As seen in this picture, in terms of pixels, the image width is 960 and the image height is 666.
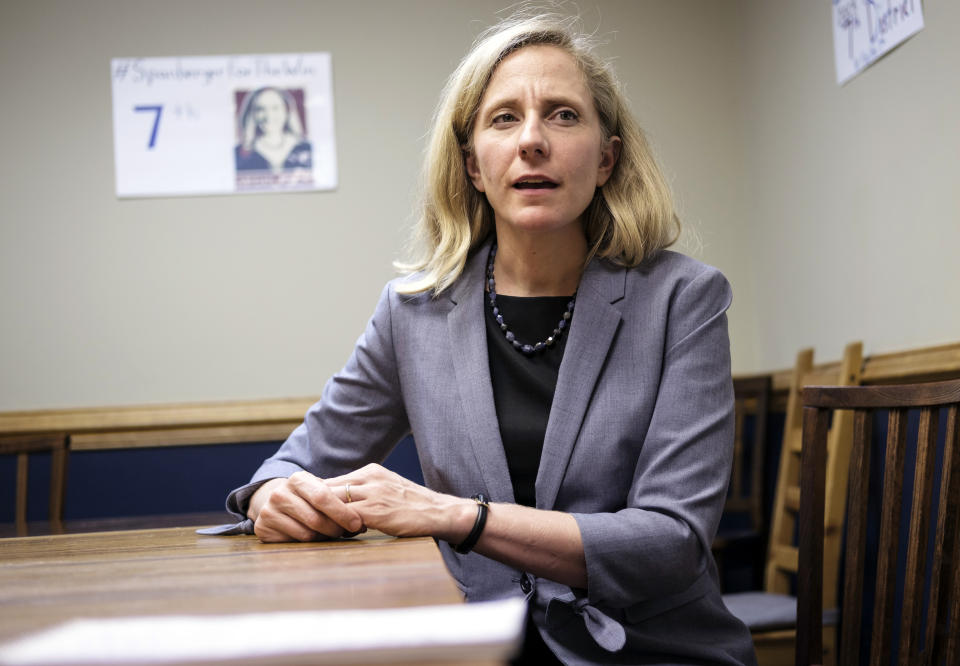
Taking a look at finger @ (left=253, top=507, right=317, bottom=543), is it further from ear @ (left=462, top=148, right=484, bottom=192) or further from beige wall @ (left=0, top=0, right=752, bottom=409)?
beige wall @ (left=0, top=0, right=752, bottom=409)

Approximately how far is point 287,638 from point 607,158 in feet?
4.19

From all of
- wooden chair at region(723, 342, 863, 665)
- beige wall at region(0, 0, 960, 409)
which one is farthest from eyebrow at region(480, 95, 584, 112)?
beige wall at region(0, 0, 960, 409)

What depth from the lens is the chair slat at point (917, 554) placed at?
4.09 ft

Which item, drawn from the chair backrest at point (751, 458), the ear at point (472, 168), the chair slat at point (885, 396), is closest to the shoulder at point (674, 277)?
the chair slat at point (885, 396)

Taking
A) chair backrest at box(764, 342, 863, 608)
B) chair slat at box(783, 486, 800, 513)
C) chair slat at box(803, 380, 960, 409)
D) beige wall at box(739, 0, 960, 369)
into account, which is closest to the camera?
chair slat at box(803, 380, 960, 409)

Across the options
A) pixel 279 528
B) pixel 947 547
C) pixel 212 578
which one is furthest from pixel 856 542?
pixel 212 578

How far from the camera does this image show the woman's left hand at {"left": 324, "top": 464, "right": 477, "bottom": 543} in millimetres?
1110

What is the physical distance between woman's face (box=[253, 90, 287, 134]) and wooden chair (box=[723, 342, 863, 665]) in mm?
2038

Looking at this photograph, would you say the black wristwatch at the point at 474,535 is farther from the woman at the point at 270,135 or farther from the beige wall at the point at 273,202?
the woman at the point at 270,135

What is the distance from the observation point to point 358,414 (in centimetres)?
155

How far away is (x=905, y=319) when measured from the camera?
95.7 inches

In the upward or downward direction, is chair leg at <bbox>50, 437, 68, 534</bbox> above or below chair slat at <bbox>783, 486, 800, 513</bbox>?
above

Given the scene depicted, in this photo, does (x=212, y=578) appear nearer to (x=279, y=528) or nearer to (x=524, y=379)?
(x=279, y=528)

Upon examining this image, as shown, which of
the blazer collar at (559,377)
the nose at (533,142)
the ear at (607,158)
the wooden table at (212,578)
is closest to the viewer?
the wooden table at (212,578)
